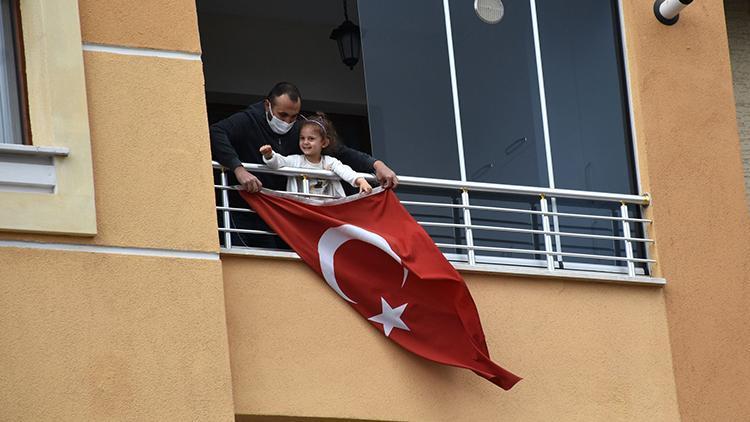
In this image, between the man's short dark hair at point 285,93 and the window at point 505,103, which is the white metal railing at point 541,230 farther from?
the man's short dark hair at point 285,93

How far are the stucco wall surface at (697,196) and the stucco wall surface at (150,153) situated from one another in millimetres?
3698

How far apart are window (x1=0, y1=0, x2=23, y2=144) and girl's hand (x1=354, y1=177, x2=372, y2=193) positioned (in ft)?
7.68

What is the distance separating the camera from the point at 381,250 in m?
12.1

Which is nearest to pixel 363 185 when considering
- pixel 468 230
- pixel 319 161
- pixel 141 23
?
pixel 319 161

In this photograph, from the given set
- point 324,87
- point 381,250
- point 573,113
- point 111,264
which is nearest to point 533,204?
point 573,113

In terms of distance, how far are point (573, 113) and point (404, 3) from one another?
59.4 inches

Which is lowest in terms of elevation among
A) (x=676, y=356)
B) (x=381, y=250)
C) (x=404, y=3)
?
(x=676, y=356)

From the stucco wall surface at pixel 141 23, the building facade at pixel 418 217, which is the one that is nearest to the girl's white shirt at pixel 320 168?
the building facade at pixel 418 217

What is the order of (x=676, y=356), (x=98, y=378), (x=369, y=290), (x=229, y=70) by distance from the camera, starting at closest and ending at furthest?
(x=98, y=378)
(x=369, y=290)
(x=676, y=356)
(x=229, y=70)

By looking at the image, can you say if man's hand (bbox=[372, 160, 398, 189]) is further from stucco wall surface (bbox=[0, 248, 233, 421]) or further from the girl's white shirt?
stucco wall surface (bbox=[0, 248, 233, 421])

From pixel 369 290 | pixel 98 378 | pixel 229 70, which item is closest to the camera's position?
pixel 98 378

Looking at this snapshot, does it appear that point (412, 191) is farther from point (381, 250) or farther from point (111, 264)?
point (111, 264)

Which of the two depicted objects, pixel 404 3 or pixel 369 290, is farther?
pixel 404 3

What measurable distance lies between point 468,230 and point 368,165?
920mm
